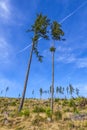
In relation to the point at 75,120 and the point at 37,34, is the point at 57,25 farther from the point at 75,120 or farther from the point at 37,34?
the point at 75,120

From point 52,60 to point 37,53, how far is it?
4537mm

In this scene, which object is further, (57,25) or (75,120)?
(57,25)

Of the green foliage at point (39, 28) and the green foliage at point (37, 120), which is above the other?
the green foliage at point (39, 28)

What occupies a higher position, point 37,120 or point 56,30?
point 56,30

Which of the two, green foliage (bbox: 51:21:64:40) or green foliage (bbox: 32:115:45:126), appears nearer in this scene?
green foliage (bbox: 32:115:45:126)

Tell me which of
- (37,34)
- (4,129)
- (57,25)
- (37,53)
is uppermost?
(57,25)

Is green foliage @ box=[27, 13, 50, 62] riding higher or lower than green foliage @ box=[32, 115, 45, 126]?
higher

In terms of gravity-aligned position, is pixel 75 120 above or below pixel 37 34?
below

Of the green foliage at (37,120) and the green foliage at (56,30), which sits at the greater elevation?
the green foliage at (56,30)

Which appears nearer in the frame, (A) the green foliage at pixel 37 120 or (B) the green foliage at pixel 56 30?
(A) the green foliage at pixel 37 120

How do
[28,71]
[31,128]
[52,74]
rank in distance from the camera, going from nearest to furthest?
[31,128] < [28,71] < [52,74]

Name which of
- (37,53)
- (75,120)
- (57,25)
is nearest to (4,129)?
(75,120)

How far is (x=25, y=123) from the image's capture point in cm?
1988

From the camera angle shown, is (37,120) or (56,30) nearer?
(37,120)
